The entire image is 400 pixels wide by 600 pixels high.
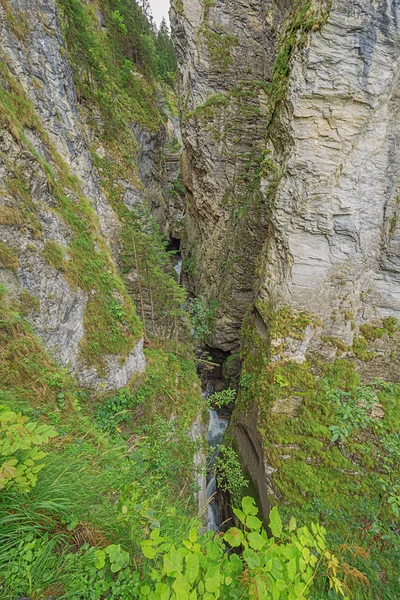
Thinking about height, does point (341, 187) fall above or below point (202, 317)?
above

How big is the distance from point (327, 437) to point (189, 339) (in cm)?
712

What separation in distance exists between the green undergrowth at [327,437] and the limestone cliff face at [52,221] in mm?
4374

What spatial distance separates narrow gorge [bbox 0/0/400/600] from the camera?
1.61 meters

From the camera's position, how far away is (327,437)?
676cm

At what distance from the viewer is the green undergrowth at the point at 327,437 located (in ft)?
18.8

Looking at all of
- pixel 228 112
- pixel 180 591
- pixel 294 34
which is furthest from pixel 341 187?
pixel 228 112

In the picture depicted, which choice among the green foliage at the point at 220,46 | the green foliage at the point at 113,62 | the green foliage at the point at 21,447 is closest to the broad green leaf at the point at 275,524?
the green foliage at the point at 21,447

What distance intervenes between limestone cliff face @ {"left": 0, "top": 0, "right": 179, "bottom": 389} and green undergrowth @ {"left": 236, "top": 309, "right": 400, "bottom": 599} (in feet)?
14.3

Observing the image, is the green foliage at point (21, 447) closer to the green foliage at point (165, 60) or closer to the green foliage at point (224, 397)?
the green foliage at point (224, 397)

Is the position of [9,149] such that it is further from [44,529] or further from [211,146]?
[211,146]

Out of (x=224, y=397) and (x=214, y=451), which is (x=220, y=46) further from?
(x=214, y=451)

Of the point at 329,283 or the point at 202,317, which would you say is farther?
the point at 202,317

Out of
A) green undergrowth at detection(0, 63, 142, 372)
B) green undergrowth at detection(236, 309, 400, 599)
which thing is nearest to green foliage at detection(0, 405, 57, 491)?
green undergrowth at detection(0, 63, 142, 372)

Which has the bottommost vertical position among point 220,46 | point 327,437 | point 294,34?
point 327,437
